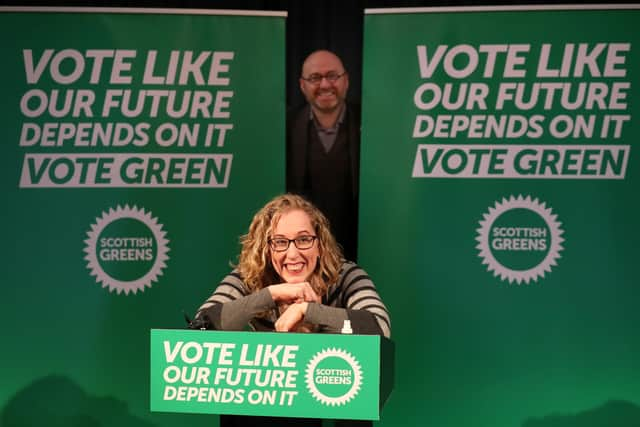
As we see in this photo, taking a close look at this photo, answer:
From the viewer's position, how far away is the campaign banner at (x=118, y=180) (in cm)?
366

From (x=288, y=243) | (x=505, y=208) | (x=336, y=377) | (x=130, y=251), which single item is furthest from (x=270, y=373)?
(x=505, y=208)

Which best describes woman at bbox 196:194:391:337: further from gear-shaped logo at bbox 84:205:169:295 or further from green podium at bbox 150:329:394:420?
gear-shaped logo at bbox 84:205:169:295

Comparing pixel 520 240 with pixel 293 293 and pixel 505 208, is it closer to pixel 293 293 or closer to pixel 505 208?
pixel 505 208

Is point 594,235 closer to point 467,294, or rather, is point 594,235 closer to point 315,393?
point 467,294

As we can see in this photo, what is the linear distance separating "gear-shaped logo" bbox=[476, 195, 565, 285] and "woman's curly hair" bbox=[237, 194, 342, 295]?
102 cm

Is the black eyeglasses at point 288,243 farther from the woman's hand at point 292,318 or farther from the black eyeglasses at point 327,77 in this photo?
the black eyeglasses at point 327,77

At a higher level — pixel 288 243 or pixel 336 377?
pixel 288 243

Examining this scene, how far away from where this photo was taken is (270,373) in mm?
2211

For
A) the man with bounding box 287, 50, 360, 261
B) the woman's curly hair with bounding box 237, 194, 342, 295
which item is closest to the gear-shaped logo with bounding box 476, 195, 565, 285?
the man with bounding box 287, 50, 360, 261

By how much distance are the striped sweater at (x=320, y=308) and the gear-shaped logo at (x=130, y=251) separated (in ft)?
2.76

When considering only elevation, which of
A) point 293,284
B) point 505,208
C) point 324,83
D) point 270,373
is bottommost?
point 270,373

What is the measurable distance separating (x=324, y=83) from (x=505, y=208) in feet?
3.65

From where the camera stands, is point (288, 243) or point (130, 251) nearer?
point (288, 243)

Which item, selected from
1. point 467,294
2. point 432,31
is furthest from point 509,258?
point 432,31
